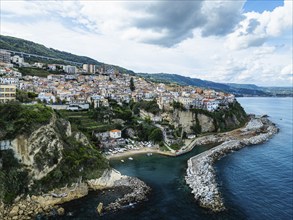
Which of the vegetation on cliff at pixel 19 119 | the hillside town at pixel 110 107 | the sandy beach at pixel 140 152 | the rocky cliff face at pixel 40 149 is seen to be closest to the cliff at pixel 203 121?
the hillside town at pixel 110 107

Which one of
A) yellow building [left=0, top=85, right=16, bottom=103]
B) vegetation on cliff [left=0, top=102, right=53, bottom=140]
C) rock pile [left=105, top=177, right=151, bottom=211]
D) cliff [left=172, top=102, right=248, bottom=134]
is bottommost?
rock pile [left=105, top=177, right=151, bottom=211]

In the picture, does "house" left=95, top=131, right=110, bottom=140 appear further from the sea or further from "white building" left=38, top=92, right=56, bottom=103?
"white building" left=38, top=92, right=56, bottom=103

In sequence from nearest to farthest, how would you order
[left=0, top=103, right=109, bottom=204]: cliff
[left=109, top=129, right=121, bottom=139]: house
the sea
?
the sea → [left=0, top=103, right=109, bottom=204]: cliff → [left=109, top=129, right=121, bottom=139]: house

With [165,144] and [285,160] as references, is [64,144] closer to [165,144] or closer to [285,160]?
[165,144]

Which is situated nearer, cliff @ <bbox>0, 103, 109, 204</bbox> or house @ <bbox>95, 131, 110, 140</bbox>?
cliff @ <bbox>0, 103, 109, 204</bbox>

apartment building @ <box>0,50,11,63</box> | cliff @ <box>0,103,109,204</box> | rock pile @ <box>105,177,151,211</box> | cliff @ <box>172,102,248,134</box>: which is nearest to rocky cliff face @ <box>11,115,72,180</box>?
cliff @ <box>0,103,109,204</box>

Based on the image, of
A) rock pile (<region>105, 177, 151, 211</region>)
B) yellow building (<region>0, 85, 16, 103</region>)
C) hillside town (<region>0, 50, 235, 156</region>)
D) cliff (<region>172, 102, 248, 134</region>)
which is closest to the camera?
rock pile (<region>105, 177, 151, 211</region>)
